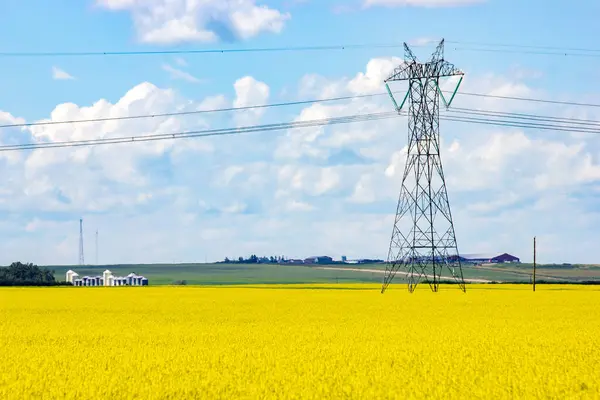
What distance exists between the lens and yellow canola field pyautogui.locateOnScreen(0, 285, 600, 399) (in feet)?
69.5

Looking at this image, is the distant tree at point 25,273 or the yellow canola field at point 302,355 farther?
the distant tree at point 25,273

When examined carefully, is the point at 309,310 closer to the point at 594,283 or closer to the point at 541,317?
the point at 541,317

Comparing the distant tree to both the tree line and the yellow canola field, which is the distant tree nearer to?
the tree line

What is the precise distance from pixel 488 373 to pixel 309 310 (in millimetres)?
32795

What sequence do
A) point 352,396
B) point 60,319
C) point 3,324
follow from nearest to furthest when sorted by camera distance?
point 352,396 < point 3,324 < point 60,319

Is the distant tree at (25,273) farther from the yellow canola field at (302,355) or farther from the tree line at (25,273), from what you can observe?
the yellow canola field at (302,355)

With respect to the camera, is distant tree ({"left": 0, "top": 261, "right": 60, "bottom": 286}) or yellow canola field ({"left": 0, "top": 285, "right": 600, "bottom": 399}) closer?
→ yellow canola field ({"left": 0, "top": 285, "right": 600, "bottom": 399})

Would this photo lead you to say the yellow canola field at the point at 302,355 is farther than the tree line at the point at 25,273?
No

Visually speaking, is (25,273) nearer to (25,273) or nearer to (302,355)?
(25,273)

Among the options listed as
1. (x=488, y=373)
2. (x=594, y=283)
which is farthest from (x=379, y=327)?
(x=594, y=283)

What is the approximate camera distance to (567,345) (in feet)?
108

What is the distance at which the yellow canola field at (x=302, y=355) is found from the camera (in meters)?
21.2

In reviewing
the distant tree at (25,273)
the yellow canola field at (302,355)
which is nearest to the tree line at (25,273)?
the distant tree at (25,273)

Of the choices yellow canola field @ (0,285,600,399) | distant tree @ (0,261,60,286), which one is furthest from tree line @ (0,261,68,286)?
yellow canola field @ (0,285,600,399)
